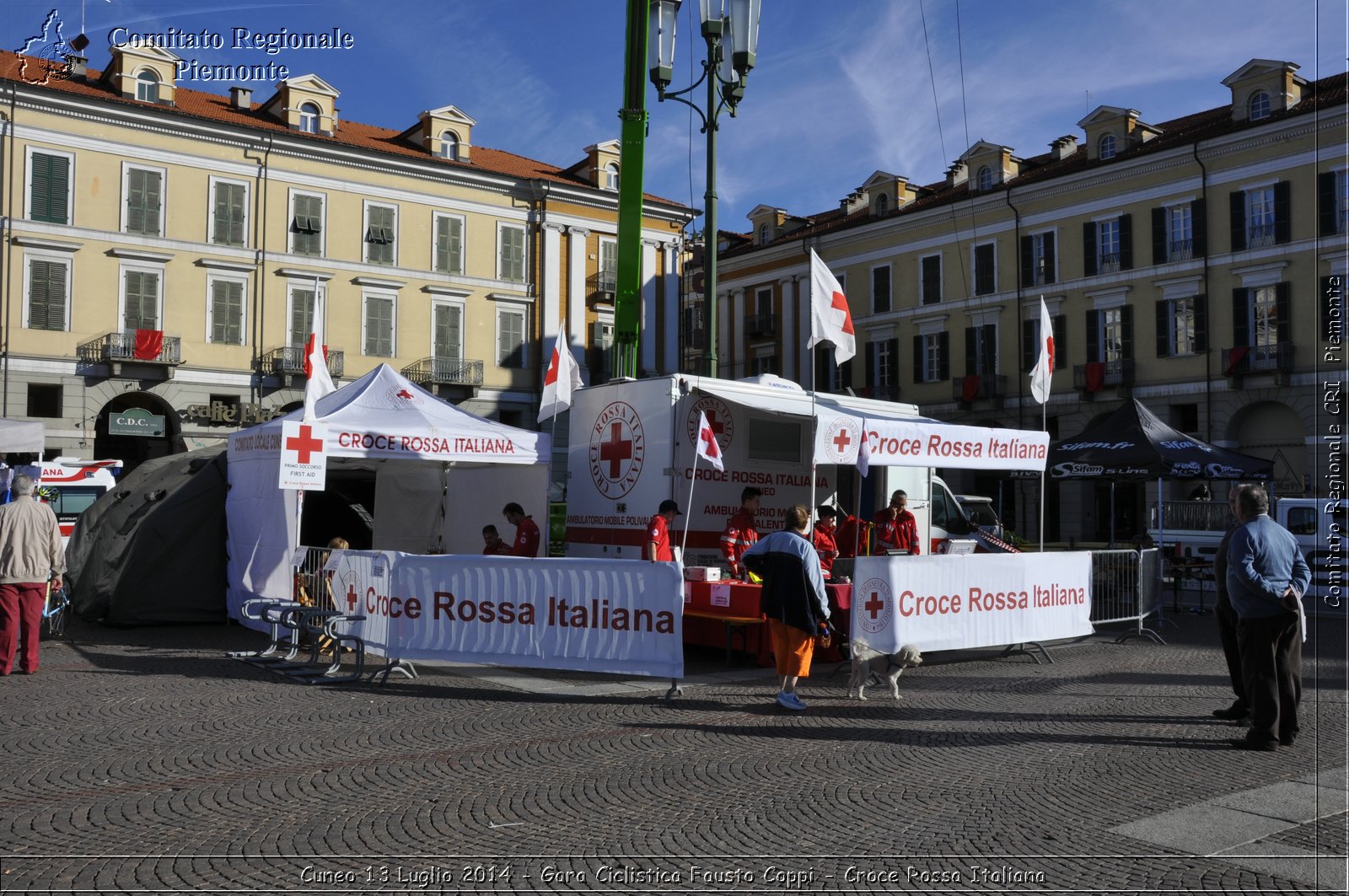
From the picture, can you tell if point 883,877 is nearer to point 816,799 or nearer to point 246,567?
point 816,799

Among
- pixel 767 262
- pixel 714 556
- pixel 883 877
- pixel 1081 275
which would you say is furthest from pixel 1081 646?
pixel 767 262

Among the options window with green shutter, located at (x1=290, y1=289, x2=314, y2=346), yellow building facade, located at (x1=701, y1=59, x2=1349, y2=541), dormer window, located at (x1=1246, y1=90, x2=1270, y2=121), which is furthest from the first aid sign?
dormer window, located at (x1=1246, y1=90, x2=1270, y2=121)

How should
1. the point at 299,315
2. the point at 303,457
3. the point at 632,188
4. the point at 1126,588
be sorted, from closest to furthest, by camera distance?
the point at 303,457
the point at 1126,588
the point at 632,188
the point at 299,315

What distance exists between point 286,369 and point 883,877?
120ft

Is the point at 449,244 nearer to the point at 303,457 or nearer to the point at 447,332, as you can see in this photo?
the point at 447,332

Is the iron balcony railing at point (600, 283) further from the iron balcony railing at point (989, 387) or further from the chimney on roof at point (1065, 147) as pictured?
the chimney on roof at point (1065, 147)

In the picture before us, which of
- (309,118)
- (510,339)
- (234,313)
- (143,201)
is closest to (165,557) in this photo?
(234,313)

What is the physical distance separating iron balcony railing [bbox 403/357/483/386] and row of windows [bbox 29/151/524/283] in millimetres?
3500

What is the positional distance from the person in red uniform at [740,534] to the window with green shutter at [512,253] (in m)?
33.2

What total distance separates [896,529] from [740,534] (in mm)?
2821

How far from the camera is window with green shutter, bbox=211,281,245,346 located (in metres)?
38.2

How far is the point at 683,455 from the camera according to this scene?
13.1m

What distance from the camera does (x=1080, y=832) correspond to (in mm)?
5789

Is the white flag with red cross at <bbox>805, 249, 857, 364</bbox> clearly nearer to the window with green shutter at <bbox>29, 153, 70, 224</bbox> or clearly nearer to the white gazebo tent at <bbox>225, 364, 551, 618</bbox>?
the white gazebo tent at <bbox>225, 364, 551, 618</bbox>
